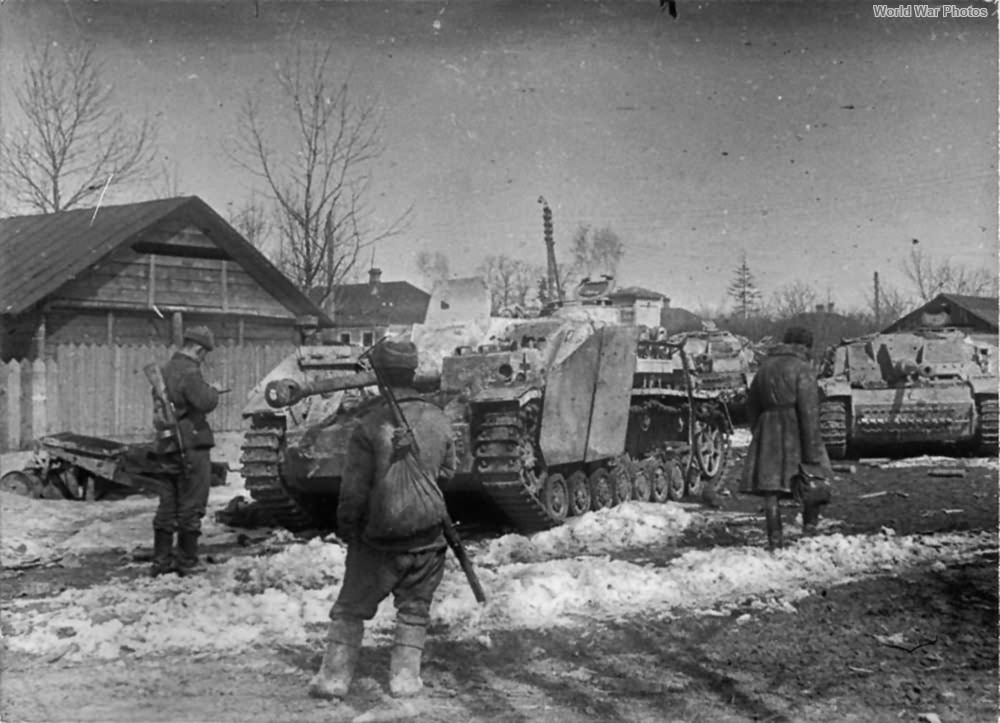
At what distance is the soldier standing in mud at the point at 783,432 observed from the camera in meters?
8.63

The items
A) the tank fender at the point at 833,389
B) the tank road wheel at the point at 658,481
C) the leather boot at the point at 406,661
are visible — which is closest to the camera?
the leather boot at the point at 406,661

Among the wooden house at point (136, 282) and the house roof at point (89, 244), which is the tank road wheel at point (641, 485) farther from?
the house roof at point (89, 244)

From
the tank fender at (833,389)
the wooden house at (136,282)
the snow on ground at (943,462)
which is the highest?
the wooden house at (136,282)

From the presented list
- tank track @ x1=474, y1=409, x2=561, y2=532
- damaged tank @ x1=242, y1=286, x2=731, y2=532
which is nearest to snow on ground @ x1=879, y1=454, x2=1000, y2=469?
damaged tank @ x1=242, y1=286, x2=731, y2=532

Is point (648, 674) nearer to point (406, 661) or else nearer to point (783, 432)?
point (406, 661)

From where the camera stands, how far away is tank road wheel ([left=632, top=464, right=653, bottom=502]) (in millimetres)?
12086

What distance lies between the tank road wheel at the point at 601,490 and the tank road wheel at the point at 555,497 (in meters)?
0.64

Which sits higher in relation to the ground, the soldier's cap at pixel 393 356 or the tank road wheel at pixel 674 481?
the soldier's cap at pixel 393 356

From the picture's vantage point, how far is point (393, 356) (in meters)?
5.23

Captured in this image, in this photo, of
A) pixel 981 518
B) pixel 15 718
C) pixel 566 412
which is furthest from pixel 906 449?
pixel 15 718

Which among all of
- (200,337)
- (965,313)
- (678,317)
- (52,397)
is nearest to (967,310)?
(965,313)

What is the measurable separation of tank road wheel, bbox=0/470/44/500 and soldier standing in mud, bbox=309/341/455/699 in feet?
27.4

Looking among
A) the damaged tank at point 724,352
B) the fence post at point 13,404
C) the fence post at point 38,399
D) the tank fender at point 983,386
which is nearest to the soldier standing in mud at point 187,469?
the fence post at point 13,404

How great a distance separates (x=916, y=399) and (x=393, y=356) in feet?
Result: 43.7
